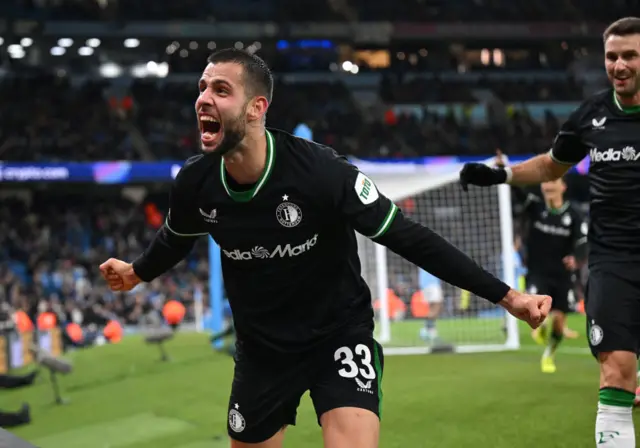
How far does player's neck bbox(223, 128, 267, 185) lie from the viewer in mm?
3250

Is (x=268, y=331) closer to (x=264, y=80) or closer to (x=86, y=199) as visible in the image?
(x=264, y=80)

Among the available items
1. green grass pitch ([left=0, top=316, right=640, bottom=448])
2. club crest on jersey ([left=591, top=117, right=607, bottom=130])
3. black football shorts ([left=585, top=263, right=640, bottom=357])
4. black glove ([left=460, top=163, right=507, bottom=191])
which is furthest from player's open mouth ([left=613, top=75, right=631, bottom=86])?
green grass pitch ([left=0, top=316, right=640, bottom=448])

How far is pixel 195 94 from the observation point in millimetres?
30125

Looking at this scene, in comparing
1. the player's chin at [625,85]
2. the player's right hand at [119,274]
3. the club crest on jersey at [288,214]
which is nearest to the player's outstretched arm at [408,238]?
the club crest on jersey at [288,214]

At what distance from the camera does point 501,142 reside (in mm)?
28312

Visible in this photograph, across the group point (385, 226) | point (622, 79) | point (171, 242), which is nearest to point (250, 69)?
point (385, 226)

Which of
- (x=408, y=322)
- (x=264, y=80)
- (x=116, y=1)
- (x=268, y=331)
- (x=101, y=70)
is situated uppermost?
(x=116, y=1)

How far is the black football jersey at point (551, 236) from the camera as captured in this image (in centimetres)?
982

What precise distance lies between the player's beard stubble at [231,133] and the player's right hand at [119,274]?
3.19 ft

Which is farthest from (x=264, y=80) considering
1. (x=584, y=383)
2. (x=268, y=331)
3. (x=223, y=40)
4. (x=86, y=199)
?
(x=223, y=40)

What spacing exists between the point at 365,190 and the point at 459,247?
929cm

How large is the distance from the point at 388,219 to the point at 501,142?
25842mm

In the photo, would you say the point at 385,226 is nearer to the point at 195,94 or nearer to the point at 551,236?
the point at 551,236

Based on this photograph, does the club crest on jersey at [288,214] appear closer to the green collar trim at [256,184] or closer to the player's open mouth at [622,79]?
the green collar trim at [256,184]
